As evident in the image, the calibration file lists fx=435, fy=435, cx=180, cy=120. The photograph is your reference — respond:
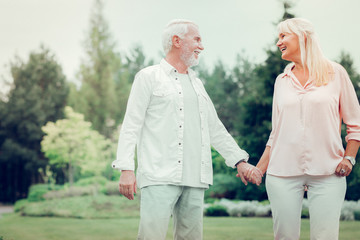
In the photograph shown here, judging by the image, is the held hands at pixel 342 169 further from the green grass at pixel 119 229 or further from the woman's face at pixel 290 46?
the green grass at pixel 119 229

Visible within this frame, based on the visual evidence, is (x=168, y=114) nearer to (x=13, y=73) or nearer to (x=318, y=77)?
(x=318, y=77)

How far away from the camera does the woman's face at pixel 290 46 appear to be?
2.90 meters

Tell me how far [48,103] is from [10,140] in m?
2.00

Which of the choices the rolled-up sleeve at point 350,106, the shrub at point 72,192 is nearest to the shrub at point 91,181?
the shrub at point 72,192

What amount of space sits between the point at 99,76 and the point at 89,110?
156 centimetres

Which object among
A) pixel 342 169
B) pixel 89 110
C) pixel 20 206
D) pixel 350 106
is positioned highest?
pixel 89 110

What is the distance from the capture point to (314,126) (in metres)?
2.72

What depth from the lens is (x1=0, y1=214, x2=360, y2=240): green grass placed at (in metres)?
7.53

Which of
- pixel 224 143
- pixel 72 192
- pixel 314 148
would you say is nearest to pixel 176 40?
pixel 224 143

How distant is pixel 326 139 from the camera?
2.71 m

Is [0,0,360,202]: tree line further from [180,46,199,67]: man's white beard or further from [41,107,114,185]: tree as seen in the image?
[180,46,199,67]: man's white beard

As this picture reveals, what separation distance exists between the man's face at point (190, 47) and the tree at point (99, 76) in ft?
46.2

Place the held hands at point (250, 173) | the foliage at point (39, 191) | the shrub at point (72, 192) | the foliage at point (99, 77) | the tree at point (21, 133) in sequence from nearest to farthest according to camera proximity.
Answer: the held hands at point (250, 173) < the shrub at point (72, 192) < the foliage at point (39, 191) < the tree at point (21, 133) < the foliage at point (99, 77)

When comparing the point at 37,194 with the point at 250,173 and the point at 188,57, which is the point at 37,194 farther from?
the point at 188,57
